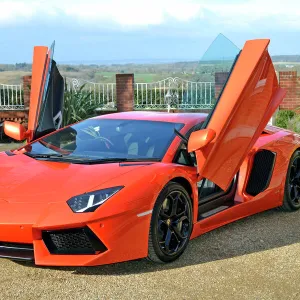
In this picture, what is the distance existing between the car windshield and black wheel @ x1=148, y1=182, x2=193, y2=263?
1.47 feet

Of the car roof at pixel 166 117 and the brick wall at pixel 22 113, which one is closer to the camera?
the car roof at pixel 166 117

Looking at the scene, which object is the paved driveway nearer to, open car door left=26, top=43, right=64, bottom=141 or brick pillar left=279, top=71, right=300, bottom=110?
open car door left=26, top=43, right=64, bottom=141

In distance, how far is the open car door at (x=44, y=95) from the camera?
6.10 m

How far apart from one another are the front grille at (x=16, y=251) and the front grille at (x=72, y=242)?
0.15 metres

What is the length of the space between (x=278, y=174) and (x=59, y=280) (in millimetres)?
2991

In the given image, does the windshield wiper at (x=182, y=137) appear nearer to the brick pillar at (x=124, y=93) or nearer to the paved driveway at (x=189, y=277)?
the paved driveway at (x=189, y=277)

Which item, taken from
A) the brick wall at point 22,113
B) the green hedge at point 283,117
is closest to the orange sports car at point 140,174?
the green hedge at point 283,117

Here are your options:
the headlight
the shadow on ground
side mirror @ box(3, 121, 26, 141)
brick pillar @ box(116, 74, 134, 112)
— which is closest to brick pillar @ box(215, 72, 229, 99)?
the shadow on ground

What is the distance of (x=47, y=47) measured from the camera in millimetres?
6387

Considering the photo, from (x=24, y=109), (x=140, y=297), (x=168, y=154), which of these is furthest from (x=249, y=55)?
(x=24, y=109)

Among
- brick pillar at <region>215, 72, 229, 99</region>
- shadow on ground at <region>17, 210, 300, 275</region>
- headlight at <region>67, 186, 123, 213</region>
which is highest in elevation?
brick pillar at <region>215, 72, 229, 99</region>

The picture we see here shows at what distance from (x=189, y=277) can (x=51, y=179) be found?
1.34 m

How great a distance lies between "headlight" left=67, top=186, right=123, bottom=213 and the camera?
4.16 metres

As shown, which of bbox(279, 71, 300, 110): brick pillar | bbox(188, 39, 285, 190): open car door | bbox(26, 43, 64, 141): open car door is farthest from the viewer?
bbox(279, 71, 300, 110): brick pillar
